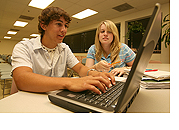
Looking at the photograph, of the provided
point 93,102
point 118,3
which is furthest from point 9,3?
point 93,102

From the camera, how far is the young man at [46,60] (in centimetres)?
60

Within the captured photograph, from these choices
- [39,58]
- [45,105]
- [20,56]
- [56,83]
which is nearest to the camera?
[45,105]

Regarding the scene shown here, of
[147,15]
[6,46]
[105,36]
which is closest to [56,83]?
[105,36]

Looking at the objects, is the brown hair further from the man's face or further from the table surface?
the table surface

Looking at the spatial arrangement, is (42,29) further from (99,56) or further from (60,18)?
(99,56)

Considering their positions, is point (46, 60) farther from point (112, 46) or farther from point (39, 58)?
point (112, 46)

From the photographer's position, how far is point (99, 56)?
1646 millimetres

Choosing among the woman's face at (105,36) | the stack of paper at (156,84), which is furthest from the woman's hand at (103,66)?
the woman's face at (105,36)

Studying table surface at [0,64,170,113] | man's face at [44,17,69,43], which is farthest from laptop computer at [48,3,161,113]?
man's face at [44,17,69,43]

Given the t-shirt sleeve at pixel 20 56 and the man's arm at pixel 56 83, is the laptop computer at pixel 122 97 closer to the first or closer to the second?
the man's arm at pixel 56 83

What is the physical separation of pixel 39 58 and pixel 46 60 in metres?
0.06

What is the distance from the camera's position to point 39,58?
3.36ft

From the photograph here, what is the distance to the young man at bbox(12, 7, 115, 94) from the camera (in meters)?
0.60

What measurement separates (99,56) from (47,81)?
3.74ft
